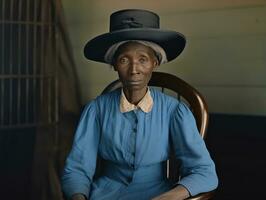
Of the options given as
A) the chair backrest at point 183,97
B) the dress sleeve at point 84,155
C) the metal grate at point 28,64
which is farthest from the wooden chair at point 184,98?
the metal grate at point 28,64

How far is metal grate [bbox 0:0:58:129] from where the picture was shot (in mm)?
1851

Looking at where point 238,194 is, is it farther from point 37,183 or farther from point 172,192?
A: point 37,183

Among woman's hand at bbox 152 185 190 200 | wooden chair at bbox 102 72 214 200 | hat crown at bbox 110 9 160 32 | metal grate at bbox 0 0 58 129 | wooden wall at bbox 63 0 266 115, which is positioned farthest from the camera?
metal grate at bbox 0 0 58 129

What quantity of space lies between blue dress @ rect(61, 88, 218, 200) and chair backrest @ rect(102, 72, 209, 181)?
102 mm

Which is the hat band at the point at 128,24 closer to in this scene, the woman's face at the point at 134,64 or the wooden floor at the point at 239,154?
the woman's face at the point at 134,64

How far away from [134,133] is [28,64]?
0.87 meters

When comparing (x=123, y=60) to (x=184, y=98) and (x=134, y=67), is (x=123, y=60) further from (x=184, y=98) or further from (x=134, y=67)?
(x=184, y=98)

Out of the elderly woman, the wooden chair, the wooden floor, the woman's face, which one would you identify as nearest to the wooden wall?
the wooden floor

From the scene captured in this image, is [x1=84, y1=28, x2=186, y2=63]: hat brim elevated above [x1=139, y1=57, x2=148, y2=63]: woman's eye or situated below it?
above

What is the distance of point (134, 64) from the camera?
3.90ft

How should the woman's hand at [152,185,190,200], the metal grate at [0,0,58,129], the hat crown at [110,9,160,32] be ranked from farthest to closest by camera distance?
1. the metal grate at [0,0,58,129]
2. the hat crown at [110,9,160,32]
3. the woman's hand at [152,185,190,200]

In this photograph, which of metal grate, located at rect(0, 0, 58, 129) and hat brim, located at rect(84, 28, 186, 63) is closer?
hat brim, located at rect(84, 28, 186, 63)

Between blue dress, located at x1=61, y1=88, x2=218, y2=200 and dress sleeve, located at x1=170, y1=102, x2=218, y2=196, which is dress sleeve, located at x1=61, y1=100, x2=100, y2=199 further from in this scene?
dress sleeve, located at x1=170, y1=102, x2=218, y2=196

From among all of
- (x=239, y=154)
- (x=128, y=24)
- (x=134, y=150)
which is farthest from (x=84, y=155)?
(x=239, y=154)
